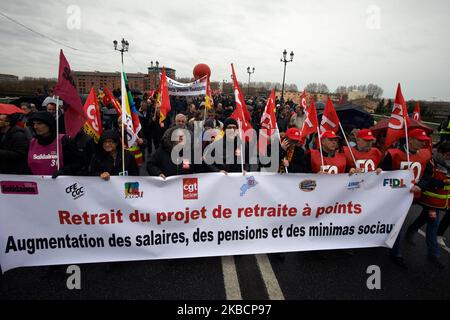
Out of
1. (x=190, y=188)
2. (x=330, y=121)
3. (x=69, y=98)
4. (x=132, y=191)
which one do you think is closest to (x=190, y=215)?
(x=190, y=188)

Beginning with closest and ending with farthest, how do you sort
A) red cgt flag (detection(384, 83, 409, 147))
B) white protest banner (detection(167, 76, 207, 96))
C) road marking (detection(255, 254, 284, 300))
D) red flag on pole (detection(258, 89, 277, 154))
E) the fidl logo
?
road marking (detection(255, 254, 284, 300))
the fidl logo
red cgt flag (detection(384, 83, 409, 147))
red flag on pole (detection(258, 89, 277, 154))
white protest banner (detection(167, 76, 207, 96))

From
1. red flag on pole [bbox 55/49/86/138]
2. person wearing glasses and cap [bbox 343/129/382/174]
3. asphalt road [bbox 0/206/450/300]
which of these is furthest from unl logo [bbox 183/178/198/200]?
person wearing glasses and cap [bbox 343/129/382/174]

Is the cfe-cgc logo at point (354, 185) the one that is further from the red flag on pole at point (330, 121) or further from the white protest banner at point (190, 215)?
the red flag on pole at point (330, 121)

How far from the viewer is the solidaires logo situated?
10.5 feet

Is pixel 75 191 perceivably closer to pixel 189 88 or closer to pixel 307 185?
pixel 307 185

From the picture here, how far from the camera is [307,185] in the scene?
126 inches

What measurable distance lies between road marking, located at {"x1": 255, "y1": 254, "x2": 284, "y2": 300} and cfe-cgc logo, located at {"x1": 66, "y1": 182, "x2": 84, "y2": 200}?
7.85 feet

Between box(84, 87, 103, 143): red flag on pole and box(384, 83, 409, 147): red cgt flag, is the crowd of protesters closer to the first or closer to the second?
box(384, 83, 409, 147): red cgt flag

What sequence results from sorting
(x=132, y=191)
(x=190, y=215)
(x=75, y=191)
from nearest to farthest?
(x=75, y=191) < (x=132, y=191) < (x=190, y=215)

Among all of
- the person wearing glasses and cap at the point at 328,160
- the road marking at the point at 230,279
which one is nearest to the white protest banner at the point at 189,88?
the person wearing glasses and cap at the point at 328,160

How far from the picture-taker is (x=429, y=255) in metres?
3.56

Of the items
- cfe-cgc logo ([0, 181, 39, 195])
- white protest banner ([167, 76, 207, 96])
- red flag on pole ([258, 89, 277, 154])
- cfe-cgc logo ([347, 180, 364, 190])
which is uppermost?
white protest banner ([167, 76, 207, 96])

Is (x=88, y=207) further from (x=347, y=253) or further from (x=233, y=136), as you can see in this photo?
(x=347, y=253)

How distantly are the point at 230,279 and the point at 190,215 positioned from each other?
92 cm
